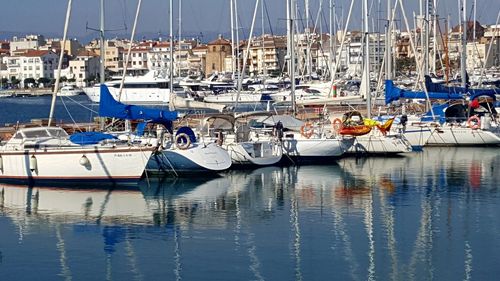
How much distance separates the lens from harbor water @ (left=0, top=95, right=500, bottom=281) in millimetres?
18172

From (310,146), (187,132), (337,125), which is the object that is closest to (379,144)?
(337,125)

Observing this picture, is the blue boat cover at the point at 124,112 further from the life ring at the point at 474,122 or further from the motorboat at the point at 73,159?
the life ring at the point at 474,122

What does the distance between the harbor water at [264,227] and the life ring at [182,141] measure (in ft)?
3.75

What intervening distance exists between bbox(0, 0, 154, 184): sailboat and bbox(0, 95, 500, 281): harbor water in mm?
443

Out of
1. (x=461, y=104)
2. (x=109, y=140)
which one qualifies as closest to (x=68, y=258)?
(x=109, y=140)

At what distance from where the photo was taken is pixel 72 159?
2792cm

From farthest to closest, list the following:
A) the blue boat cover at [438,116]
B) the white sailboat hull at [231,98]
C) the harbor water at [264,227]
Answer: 1. the white sailboat hull at [231,98]
2. the blue boat cover at [438,116]
3. the harbor water at [264,227]

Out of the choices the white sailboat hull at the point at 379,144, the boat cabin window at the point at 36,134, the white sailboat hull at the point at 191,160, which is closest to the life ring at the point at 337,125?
the white sailboat hull at the point at 379,144

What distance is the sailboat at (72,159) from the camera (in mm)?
27656

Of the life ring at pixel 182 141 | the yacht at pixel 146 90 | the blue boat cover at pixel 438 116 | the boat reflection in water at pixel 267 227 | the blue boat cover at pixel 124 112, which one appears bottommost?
the boat reflection in water at pixel 267 227

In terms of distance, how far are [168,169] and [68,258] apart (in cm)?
1016

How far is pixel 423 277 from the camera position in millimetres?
17266

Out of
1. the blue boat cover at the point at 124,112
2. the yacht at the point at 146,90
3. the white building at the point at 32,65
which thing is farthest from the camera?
the white building at the point at 32,65

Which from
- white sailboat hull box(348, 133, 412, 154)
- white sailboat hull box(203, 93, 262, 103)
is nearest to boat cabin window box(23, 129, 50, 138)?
white sailboat hull box(348, 133, 412, 154)
